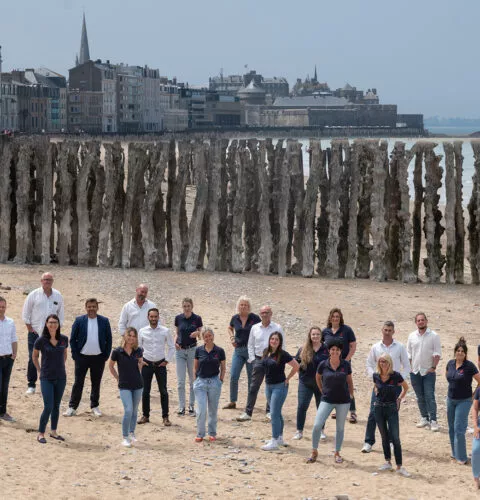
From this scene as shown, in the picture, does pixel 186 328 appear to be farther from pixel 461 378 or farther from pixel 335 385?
pixel 461 378

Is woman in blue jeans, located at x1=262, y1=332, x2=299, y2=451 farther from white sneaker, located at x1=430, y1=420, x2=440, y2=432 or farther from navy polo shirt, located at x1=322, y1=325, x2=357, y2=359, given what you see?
white sneaker, located at x1=430, y1=420, x2=440, y2=432

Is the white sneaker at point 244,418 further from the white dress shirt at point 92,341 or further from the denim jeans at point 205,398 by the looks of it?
the white dress shirt at point 92,341

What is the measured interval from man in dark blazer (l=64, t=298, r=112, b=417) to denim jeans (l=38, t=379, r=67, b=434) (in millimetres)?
790

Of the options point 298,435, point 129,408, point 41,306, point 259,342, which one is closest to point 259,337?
point 259,342

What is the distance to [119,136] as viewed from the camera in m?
130

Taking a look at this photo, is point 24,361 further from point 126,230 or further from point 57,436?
point 126,230

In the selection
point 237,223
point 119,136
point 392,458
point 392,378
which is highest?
point 119,136

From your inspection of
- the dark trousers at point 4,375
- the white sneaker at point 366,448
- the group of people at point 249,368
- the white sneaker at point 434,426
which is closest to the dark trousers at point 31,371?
the group of people at point 249,368

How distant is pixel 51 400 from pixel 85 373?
1135 mm

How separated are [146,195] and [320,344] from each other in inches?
412

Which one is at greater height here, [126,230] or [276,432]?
[126,230]

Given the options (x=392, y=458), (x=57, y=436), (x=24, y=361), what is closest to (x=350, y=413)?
(x=392, y=458)

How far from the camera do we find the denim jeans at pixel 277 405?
10.4 m

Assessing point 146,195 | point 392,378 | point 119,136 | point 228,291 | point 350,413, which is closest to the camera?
point 392,378
